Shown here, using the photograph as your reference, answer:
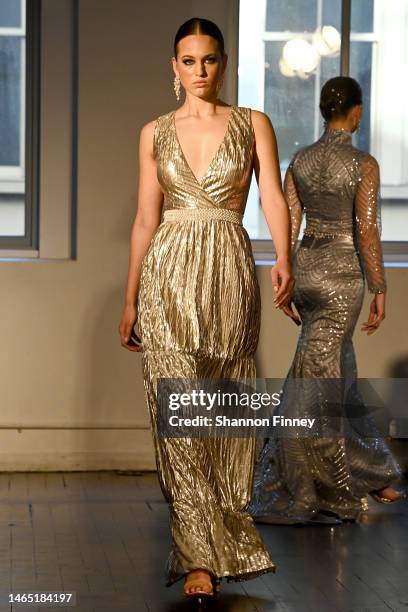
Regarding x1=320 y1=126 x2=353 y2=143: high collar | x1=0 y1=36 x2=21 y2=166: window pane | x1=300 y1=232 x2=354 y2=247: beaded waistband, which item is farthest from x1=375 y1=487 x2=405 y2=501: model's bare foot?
x1=0 y1=36 x2=21 y2=166: window pane

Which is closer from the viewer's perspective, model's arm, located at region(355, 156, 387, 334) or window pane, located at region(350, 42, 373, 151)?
model's arm, located at region(355, 156, 387, 334)

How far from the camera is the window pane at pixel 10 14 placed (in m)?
7.24

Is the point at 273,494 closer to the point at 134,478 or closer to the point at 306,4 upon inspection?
the point at 134,478

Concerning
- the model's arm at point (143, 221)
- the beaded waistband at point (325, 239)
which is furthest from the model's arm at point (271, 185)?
the beaded waistband at point (325, 239)

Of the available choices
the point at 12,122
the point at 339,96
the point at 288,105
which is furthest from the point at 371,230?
the point at 12,122

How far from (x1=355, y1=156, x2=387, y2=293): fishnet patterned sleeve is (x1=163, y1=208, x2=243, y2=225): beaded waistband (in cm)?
149

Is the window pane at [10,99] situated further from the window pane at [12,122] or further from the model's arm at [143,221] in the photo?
the model's arm at [143,221]

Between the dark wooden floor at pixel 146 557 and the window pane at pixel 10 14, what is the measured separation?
95.3 inches

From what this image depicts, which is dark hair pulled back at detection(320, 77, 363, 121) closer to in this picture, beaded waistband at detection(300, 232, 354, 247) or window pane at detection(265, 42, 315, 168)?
beaded waistband at detection(300, 232, 354, 247)

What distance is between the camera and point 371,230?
574 cm

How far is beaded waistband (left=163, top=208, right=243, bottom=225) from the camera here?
432 cm

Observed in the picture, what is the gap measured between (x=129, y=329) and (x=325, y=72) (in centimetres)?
349

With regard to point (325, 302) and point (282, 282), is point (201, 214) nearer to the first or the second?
point (282, 282)

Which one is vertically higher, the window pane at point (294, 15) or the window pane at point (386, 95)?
the window pane at point (294, 15)
